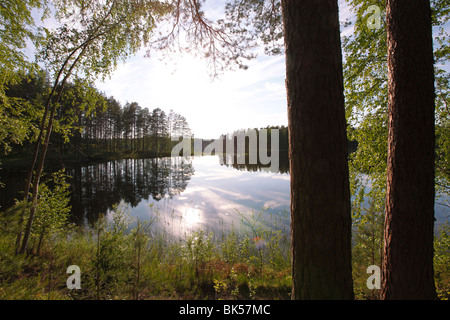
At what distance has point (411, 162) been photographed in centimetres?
174

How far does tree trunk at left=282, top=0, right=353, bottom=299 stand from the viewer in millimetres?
1362

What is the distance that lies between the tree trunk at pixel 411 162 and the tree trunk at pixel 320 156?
780 millimetres

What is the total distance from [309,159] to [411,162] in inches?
45.8

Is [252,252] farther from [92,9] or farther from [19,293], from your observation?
[92,9]

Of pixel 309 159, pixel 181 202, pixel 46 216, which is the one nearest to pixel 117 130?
pixel 181 202

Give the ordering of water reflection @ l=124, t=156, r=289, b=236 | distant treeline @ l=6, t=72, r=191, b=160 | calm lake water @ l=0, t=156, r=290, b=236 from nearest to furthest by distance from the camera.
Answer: water reflection @ l=124, t=156, r=289, b=236 → calm lake water @ l=0, t=156, r=290, b=236 → distant treeline @ l=6, t=72, r=191, b=160

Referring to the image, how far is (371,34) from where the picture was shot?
3.64 meters

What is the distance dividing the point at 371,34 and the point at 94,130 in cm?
4849

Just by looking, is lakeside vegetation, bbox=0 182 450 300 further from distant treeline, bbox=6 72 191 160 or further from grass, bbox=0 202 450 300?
distant treeline, bbox=6 72 191 160

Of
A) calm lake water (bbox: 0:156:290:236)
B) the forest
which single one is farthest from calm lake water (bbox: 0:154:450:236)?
the forest

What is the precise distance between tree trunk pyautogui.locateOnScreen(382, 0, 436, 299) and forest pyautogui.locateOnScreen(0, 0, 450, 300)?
0.4 inches

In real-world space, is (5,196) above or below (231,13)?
below

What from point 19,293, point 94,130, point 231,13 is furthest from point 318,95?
point 94,130
